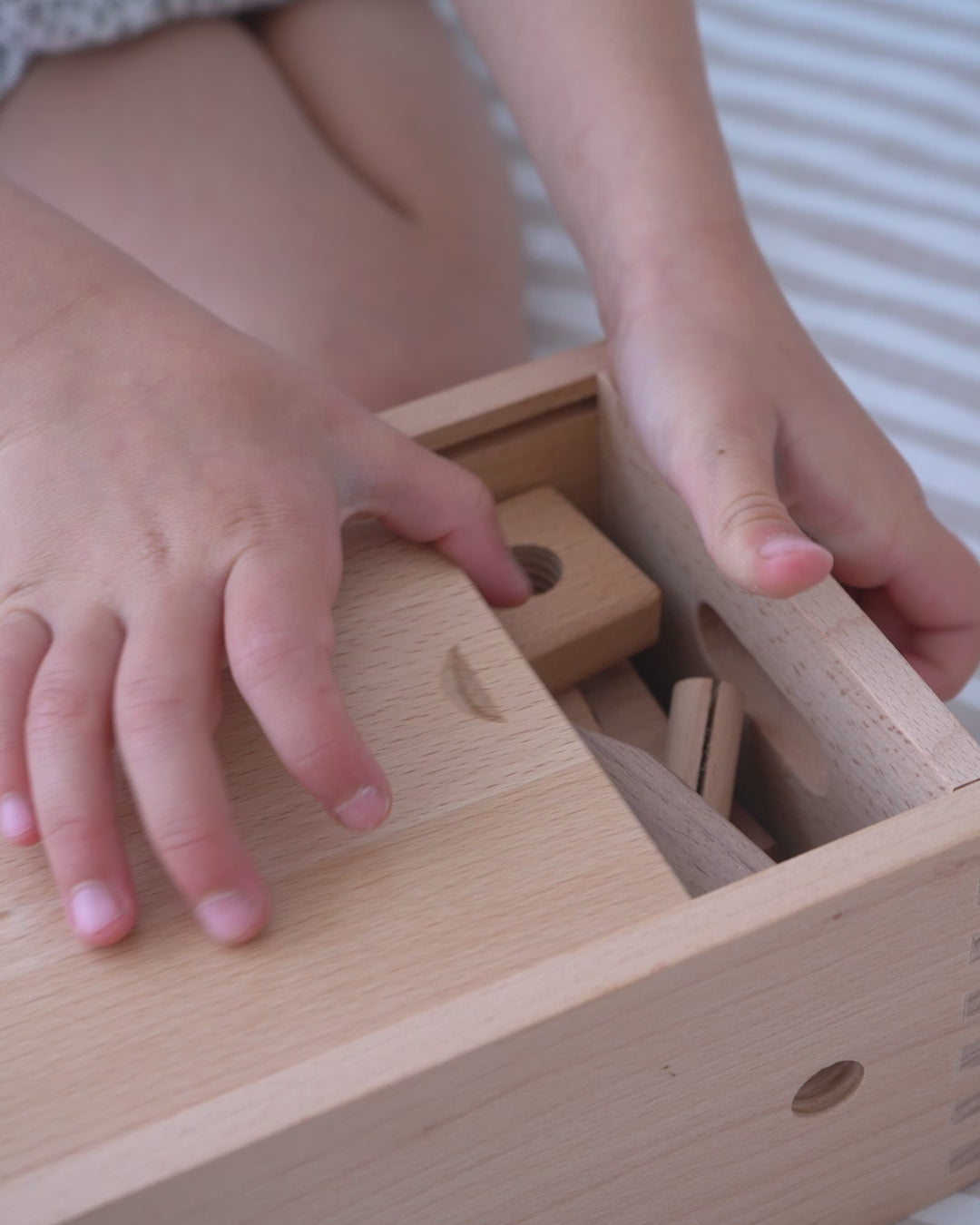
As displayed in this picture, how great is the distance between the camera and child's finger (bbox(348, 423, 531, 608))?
48 centimetres

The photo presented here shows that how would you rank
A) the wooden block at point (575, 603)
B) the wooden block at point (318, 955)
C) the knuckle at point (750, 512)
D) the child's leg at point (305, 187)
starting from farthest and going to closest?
1. the child's leg at point (305, 187)
2. the wooden block at point (575, 603)
3. the knuckle at point (750, 512)
4. the wooden block at point (318, 955)

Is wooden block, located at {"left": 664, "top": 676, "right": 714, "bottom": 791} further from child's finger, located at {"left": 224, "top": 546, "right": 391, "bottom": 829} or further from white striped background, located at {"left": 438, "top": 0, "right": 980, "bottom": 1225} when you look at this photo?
white striped background, located at {"left": 438, "top": 0, "right": 980, "bottom": 1225}

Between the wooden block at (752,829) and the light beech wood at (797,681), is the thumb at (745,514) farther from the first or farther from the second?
the wooden block at (752,829)

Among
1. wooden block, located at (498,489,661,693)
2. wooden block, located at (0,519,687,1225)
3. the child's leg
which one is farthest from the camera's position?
the child's leg

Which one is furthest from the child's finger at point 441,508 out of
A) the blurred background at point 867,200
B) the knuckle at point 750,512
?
the blurred background at point 867,200

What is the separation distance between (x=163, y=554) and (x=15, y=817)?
0.10 metres

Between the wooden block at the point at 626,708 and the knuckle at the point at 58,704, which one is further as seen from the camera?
the wooden block at the point at 626,708

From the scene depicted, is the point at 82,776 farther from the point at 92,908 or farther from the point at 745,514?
the point at 745,514

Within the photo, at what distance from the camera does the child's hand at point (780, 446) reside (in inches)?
18.2

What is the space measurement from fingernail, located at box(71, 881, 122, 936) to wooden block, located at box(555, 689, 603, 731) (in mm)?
211

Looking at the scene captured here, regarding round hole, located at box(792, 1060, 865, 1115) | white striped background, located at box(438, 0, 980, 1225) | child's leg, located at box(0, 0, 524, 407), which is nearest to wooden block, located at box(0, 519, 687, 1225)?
round hole, located at box(792, 1060, 865, 1115)

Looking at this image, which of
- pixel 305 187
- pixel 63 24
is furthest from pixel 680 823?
pixel 63 24

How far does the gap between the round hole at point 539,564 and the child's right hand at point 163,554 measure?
4cm

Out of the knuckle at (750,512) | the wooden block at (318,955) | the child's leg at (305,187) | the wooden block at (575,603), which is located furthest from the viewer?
the child's leg at (305,187)
